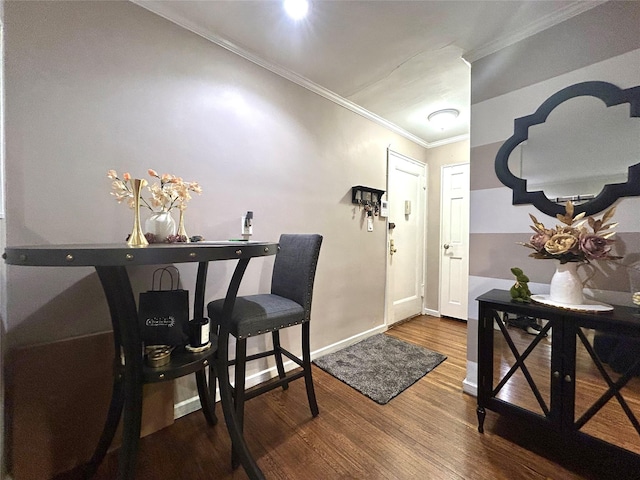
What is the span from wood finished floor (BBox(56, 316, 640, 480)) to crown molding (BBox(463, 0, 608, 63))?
7.92ft

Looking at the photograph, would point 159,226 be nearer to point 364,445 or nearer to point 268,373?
point 268,373

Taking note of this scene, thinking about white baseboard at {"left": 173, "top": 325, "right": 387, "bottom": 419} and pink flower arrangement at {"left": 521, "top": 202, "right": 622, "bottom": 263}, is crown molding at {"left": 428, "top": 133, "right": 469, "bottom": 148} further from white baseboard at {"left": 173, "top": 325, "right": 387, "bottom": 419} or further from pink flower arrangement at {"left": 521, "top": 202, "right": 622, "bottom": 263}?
white baseboard at {"left": 173, "top": 325, "right": 387, "bottom": 419}

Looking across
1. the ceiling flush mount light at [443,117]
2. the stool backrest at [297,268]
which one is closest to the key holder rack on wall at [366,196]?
the ceiling flush mount light at [443,117]

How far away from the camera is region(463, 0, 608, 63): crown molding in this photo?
143 cm

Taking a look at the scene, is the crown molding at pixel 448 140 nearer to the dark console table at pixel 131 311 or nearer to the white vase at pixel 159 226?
the dark console table at pixel 131 311

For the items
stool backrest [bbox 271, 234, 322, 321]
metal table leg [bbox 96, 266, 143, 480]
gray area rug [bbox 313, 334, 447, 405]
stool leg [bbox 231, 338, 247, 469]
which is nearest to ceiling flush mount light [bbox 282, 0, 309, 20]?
stool backrest [bbox 271, 234, 322, 321]

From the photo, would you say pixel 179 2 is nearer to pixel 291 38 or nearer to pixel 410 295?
pixel 291 38

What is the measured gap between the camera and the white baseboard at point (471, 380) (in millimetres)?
1792

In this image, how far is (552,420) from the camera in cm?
124

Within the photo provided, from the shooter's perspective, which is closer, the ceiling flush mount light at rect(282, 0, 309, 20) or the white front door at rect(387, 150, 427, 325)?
the ceiling flush mount light at rect(282, 0, 309, 20)

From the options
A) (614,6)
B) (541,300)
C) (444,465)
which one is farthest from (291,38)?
(444,465)

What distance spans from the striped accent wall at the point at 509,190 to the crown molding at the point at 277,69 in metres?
1.06

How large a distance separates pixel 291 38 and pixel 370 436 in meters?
2.53

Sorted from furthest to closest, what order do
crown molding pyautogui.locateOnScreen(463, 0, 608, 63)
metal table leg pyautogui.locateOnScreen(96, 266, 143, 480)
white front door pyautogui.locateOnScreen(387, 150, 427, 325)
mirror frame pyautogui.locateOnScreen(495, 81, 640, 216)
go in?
white front door pyautogui.locateOnScreen(387, 150, 427, 325)
crown molding pyautogui.locateOnScreen(463, 0, 608, 63)
mirror frame pyautogui.locateOnScreen(495, 81, 640, 216)
metal table leg pyautogui.locateOnScreen(96, 266, 143, 480)
